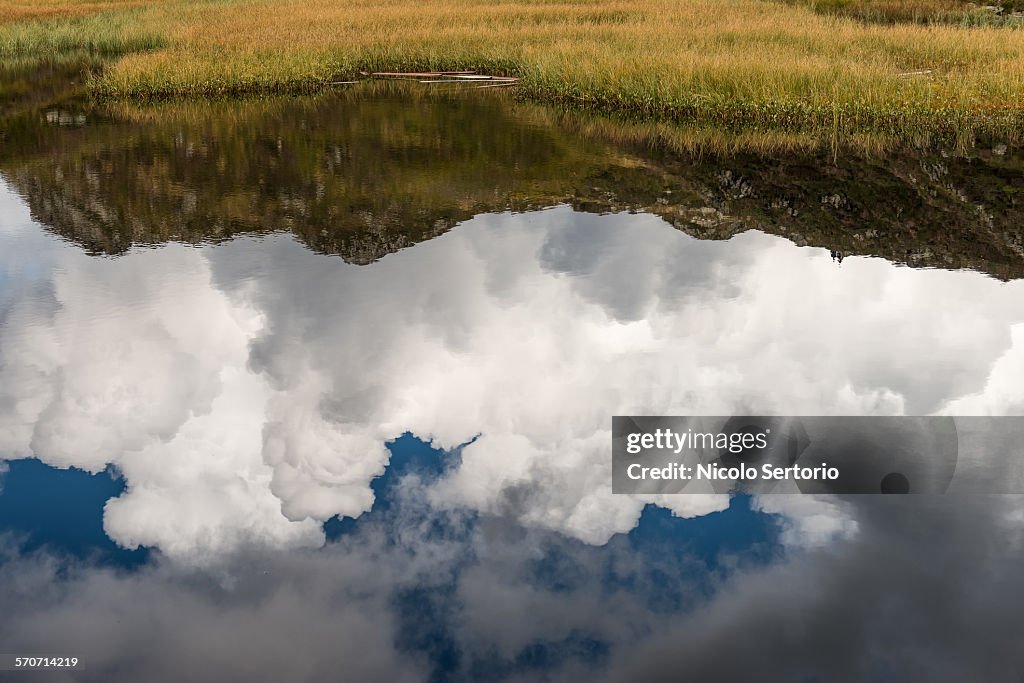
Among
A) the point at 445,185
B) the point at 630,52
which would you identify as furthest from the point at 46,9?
the point at 445,185

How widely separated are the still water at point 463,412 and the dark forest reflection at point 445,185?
0.13 m

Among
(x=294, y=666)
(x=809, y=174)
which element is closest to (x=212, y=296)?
(x=294, y=666)

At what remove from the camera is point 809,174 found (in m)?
19.8

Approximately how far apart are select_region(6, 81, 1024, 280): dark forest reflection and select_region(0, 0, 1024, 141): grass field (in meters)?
2.64

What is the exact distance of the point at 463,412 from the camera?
995 cm

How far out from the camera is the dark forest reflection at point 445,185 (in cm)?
1638

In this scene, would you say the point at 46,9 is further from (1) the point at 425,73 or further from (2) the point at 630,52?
(2) the point at 630,52

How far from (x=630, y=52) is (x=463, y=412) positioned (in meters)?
23.2

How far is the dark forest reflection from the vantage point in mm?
16375

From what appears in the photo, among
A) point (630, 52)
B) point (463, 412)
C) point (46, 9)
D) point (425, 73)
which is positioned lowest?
point (463, 412)

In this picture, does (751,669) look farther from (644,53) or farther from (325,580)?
(644,53)

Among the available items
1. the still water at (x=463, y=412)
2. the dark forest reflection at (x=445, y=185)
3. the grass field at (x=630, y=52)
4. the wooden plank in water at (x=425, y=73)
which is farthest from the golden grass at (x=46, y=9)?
the still water at (x=463, y=412)

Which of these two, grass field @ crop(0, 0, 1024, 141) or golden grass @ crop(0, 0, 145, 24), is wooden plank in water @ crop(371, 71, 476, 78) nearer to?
grass field @ crop(0, 0, 1024, 141)

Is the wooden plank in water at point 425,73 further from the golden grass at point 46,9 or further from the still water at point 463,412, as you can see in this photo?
the golden grass at point 46,9
